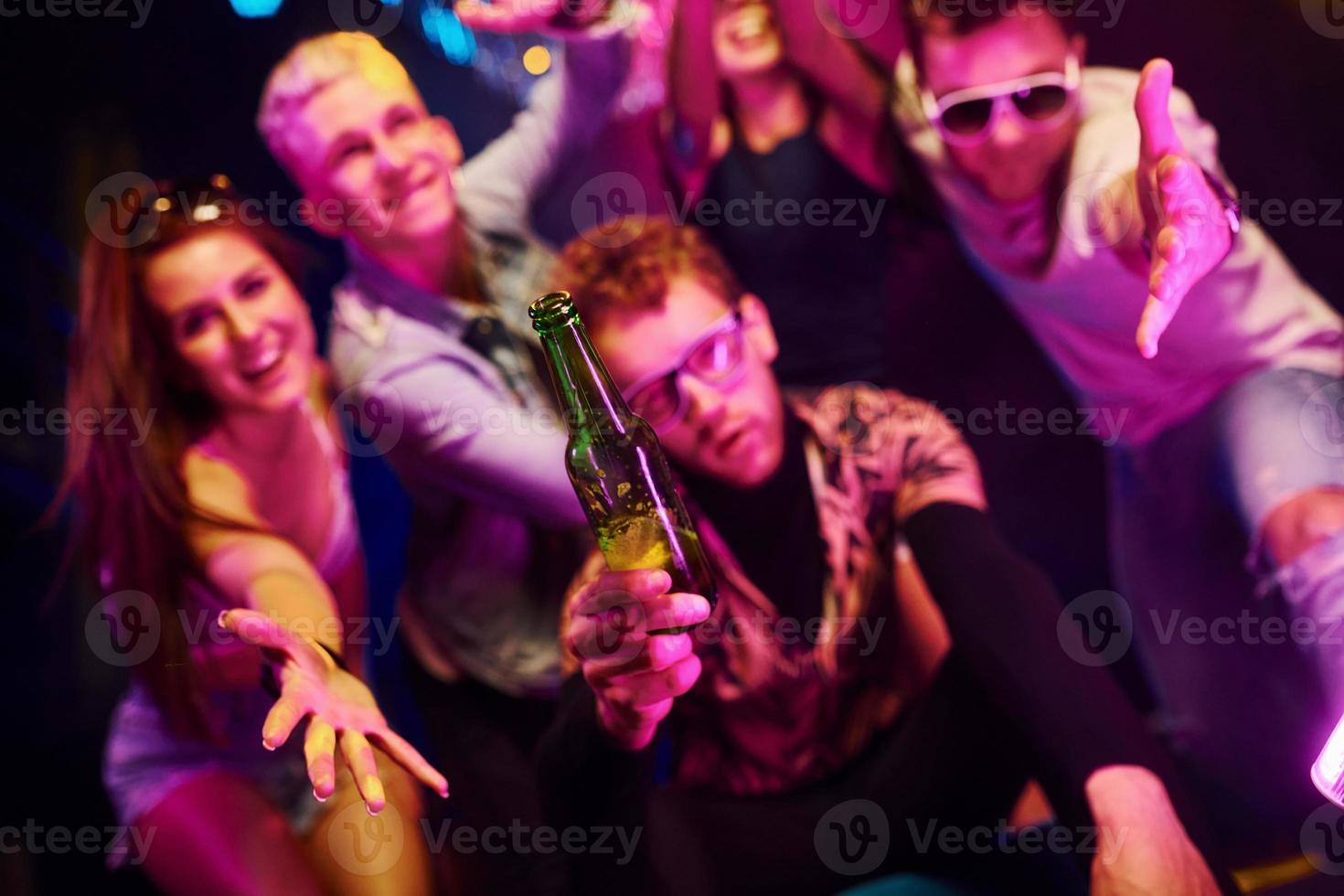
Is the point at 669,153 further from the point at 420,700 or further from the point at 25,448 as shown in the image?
the point at 25,448

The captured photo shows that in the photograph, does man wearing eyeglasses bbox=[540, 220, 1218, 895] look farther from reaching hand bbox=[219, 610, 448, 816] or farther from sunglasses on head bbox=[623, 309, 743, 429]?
reaching hand bbox=[219, 610, 448, 816]

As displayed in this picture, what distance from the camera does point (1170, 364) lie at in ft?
5.90

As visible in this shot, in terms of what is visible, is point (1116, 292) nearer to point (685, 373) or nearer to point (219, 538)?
point (685, 373)

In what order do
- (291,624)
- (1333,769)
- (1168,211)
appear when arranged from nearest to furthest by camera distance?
(1333,769) → (1168,211) → (291,624)

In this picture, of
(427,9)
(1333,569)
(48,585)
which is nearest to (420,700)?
(48,585)

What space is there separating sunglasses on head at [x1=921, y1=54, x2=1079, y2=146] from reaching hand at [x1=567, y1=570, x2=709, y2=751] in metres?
1.03

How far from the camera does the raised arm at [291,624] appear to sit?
1.56 m

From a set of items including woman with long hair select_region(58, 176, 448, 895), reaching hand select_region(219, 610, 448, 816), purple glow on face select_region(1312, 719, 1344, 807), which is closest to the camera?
purple glow on face select_region(1312, 719, 1344, 807)

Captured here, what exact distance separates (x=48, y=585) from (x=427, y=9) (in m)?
1.40

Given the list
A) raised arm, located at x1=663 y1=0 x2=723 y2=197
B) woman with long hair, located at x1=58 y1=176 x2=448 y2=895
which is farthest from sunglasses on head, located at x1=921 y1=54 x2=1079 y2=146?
woman with long hair, located at x1=58 y1=176 x2=448 y2=895

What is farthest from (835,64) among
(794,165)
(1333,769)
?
(1333,769)

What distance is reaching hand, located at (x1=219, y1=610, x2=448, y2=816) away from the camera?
1489 millimetres

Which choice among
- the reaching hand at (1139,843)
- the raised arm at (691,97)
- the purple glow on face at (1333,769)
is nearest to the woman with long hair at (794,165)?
the raised arm at (691,97)

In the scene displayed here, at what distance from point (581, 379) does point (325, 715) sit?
0.70 meters
